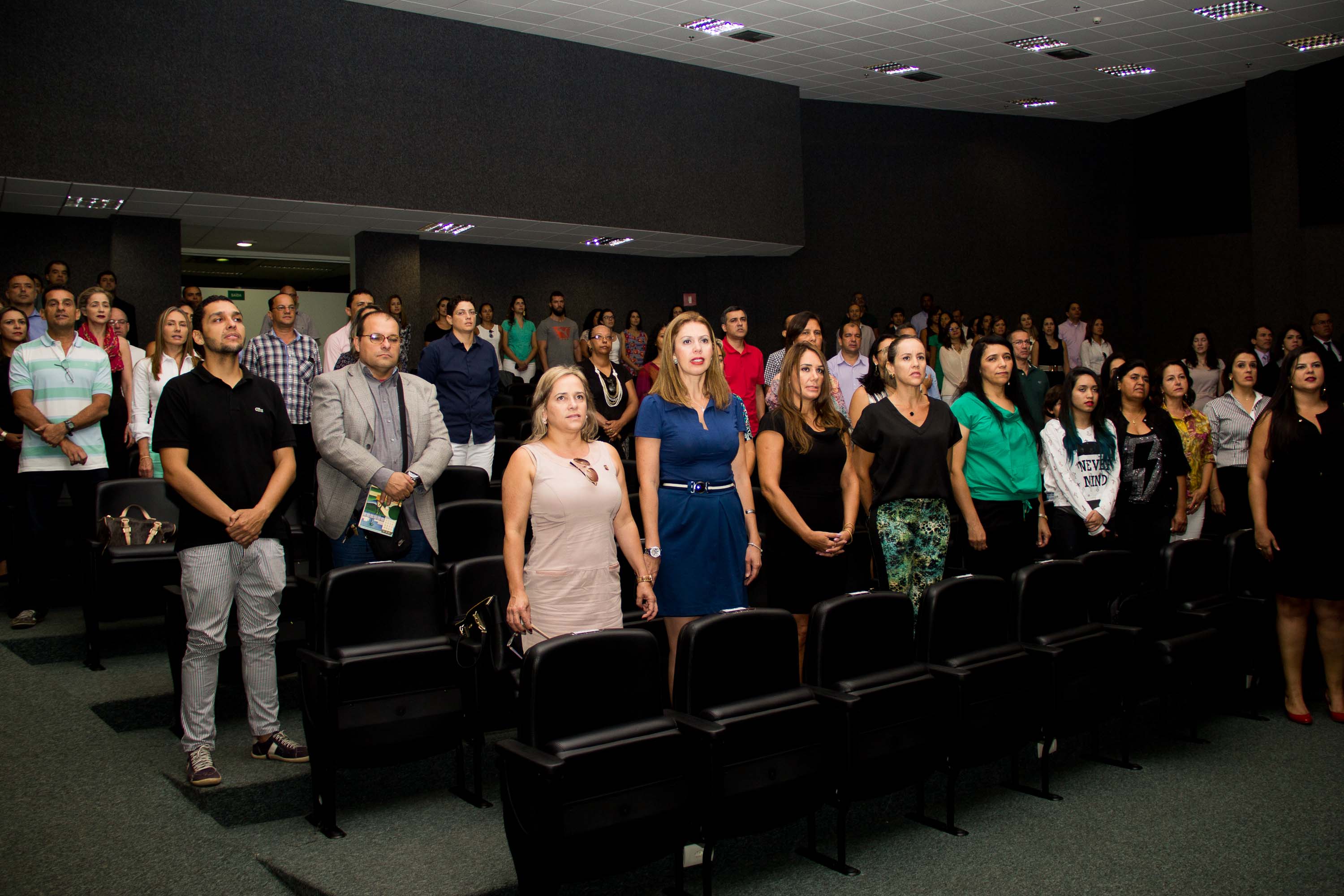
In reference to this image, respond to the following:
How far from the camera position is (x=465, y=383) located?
5.28 meters

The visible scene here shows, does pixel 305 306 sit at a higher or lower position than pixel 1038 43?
lower

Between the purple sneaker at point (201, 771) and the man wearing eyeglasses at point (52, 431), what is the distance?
200 centimetres

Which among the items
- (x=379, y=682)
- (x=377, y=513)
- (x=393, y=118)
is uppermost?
(x=393, y=118)

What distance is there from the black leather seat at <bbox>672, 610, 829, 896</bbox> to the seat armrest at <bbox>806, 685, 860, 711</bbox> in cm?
7

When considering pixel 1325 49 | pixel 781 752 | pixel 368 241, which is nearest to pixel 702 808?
pixel 781 752

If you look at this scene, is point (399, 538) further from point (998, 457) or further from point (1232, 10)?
point (1232, 10)

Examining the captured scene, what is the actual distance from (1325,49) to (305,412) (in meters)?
11.7

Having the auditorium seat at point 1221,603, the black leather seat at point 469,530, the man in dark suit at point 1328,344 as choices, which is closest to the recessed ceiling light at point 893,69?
the man in dark suit at point 1328,344

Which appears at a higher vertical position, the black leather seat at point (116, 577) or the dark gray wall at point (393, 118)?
the dark gray wall at point (393, 118)

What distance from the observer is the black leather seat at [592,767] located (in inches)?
91.4

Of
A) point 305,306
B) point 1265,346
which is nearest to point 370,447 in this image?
point 1265,346

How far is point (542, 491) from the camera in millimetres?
2898

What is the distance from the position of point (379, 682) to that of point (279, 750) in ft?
1.77

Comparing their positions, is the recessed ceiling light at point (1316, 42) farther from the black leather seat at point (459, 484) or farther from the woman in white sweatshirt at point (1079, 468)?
the black leather seat at point (459, 484)
